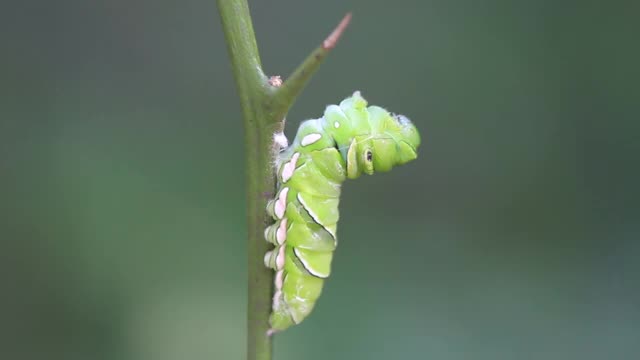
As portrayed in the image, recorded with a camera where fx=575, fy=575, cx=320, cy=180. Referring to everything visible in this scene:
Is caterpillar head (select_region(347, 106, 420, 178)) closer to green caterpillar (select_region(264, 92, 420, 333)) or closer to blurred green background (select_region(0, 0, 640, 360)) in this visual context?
green caterpillar (select_region(264, 92, 420, 333))

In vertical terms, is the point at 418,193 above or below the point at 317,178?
above

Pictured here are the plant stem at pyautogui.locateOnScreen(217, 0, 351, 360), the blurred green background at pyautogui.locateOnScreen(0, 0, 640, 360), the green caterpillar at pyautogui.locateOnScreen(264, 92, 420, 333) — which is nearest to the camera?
the plant stem at pyautogui.locateOnScreen(217, 0, 351, 360)

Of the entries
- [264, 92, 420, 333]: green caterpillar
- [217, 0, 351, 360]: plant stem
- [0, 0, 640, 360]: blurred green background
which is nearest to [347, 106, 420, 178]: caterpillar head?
[264, 92, 420, 333]: green caterpillar

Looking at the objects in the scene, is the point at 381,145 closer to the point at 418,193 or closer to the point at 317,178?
the point at 317,178

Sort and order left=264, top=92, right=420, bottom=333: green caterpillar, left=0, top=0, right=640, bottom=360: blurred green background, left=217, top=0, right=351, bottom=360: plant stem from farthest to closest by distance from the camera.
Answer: left=0, top=0, right=640, bottom=360: blurred green background
left=264, top=92, right=420, bottom=333: green caterpillar
left=217, top=0, right=351, bottom=360: plant stem

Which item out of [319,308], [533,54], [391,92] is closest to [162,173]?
[319,308]

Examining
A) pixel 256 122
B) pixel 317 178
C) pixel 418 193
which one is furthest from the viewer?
pixel 418 193

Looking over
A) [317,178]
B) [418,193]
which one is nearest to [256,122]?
[317,178]

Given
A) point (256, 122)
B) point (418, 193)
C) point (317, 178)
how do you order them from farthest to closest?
point (418, 193)
point (317, 178)
point (256, 122)
